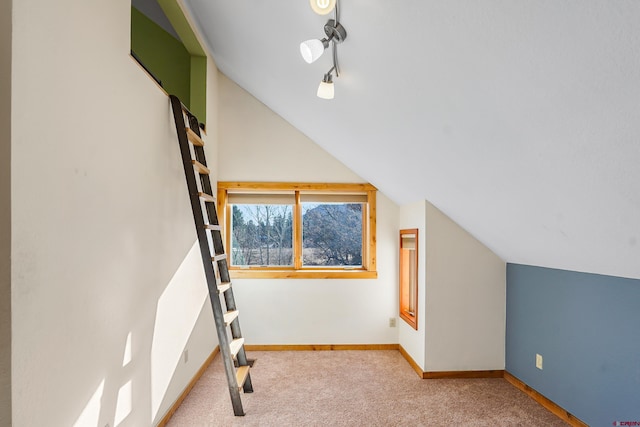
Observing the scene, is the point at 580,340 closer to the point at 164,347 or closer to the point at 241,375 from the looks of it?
the point at 241,375

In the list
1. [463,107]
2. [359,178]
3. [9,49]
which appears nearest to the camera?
[9,49]

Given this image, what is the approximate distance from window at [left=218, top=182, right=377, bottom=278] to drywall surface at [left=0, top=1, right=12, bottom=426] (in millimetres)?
3016

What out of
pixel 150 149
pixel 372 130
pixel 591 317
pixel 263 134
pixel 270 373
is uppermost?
pixel 263 134

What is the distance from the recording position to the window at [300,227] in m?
4.23

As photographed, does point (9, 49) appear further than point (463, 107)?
No

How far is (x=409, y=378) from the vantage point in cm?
334

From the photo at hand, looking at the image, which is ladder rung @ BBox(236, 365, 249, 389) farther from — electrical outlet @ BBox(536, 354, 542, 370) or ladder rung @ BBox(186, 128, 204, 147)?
electrical outlet @ BBox(536, 354, 542, 370)

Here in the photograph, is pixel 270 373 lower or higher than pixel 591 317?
lower

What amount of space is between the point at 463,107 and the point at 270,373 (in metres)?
2.80

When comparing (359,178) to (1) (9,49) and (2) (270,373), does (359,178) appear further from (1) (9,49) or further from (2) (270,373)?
(1) (9,49)

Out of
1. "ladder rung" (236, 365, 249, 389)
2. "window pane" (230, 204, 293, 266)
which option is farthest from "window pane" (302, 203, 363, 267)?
"ladder rung" (236, 365, 249, 389)

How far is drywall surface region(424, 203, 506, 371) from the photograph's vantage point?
11.0ft

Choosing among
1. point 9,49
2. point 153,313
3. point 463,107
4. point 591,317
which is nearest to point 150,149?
point 153,313

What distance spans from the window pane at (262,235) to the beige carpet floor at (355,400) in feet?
3.67
